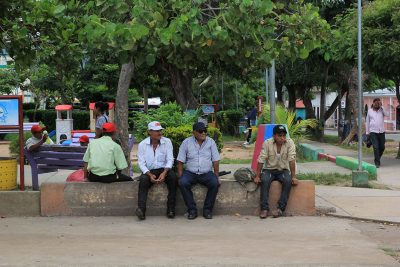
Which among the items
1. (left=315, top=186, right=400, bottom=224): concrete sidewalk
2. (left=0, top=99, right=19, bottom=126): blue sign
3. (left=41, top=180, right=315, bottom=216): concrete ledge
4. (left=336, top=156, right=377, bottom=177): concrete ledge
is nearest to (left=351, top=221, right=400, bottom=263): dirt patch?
(left=315, top=186, right=400, bottom=224): concrete sidewalk

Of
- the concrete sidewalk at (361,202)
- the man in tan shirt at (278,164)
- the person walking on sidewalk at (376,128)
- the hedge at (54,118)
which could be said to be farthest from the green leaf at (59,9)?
the hedge at (54,118)

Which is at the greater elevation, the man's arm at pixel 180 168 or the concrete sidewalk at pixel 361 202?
the man's arm at pixel 180 168

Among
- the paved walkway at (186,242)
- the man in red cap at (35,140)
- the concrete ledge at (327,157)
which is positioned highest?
the man in red cap at (35,140)

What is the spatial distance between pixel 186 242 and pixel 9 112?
14.9 ft

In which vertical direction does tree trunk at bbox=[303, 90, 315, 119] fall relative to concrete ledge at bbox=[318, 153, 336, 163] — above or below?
above

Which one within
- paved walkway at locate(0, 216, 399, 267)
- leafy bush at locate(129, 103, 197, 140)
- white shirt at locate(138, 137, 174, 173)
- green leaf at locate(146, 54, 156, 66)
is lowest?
paved walkway at locate(0, 216, 399, 267)

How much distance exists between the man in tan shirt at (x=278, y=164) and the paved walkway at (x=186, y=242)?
1.58 ft

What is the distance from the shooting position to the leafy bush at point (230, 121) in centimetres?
3503

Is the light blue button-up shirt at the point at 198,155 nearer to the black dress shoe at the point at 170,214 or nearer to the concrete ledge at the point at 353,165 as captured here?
the black dress shoe at the point at 170,214

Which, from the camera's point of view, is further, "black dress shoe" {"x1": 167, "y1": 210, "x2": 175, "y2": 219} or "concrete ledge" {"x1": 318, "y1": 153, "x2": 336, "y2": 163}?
"concrete ledge" {"x1": 318, "y1": 153, "x2": 336, "y2": 163}

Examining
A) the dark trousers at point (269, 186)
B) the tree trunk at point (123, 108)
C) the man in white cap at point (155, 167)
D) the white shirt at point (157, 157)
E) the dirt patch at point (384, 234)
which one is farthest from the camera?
the tree trunk at point (123, 108)

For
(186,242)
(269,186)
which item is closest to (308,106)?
(269,186)

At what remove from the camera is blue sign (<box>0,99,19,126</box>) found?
31.3 ft

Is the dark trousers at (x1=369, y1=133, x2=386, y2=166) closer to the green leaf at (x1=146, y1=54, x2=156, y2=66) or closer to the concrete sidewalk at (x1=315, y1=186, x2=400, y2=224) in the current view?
the concrete sidewalk at (x1=315, y1=186, x2=400, y2=224)
